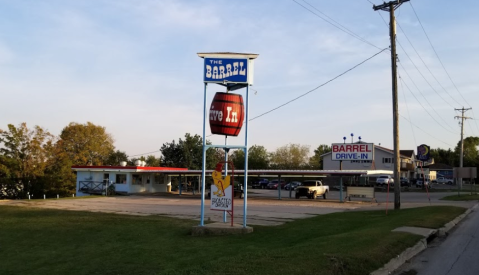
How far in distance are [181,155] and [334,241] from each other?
196ft

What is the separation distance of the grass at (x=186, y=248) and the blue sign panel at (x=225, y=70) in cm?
524

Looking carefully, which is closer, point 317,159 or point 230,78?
point 230,78

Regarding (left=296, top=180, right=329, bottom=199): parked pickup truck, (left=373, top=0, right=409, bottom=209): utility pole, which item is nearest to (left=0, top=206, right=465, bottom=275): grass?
(left=373, top=0, right=409, bottom=209): utility pole

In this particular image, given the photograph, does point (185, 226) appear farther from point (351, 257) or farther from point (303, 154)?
point (303, 154)

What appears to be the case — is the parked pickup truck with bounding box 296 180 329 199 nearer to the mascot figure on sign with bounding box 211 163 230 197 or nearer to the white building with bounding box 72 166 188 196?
the white building with bounding box 72 166 188 196

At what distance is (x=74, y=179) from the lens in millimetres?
53969

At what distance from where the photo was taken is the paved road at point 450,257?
8.54 m

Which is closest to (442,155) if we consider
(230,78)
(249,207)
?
(249,207)

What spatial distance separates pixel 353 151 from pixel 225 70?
34.5 meters

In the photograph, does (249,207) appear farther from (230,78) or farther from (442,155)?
(442,155)

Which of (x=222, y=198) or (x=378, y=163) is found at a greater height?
(x=378, y=163)

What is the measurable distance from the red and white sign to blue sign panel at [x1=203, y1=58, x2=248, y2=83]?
3370 cm

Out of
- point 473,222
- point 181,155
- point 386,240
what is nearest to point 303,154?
point 181,155

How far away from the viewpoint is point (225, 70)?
14.5m
